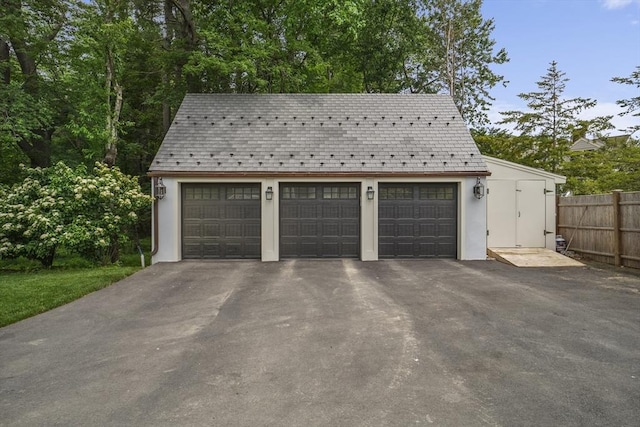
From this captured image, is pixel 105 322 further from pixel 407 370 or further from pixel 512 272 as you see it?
pixel 512 272

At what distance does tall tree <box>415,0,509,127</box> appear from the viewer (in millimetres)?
18766

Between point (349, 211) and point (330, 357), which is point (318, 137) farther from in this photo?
point (330, 357)

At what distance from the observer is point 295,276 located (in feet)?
24.4

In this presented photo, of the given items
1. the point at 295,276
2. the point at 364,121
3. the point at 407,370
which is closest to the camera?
the point at 407,370

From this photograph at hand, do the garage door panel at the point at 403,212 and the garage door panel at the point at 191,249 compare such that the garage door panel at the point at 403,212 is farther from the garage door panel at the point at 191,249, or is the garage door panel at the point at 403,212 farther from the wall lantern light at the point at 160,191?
the wall lantern light at the point at 160,191

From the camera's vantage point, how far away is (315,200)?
31.4 feet

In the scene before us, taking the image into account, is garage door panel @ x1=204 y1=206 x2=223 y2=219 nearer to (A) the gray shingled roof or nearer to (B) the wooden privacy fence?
(A) the gray shingled roof

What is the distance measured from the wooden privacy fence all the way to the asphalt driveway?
2528mm

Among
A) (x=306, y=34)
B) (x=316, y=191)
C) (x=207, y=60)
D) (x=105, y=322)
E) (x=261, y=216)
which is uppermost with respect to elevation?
(x=306, y=34)

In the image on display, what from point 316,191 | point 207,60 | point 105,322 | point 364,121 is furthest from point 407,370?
point 207,60

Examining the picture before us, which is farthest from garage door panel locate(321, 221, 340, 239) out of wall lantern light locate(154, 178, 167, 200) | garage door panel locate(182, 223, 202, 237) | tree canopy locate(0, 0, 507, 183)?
tree canopy locate(0, 0, 507, 183)

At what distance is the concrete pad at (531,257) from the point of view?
8.52m

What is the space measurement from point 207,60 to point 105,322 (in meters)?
9.08

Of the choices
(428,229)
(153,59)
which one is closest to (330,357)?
(428,229)
